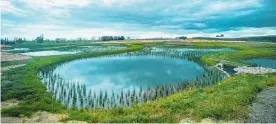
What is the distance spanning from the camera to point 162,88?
30156 mm

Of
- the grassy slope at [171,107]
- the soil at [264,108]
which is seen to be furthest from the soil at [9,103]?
the soil at [264,108]

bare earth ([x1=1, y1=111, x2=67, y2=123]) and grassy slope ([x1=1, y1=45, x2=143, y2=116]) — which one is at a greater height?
grassy slope ([x1=1, y1=45, x2=143, y2=116])

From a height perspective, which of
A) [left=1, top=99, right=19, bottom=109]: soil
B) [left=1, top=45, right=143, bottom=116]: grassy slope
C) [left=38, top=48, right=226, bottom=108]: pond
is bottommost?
[left=38, top=48, right=226, bottom=108]: pond

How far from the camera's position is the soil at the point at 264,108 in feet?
58.7

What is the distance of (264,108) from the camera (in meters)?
20.2

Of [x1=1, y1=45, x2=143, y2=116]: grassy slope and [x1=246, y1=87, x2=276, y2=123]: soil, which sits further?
[x1=1, y1=45, x2=143, y2=116]: grassy slope

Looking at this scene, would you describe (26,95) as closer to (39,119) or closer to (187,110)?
(39,119)

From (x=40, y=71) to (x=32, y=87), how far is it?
14636 millimetres

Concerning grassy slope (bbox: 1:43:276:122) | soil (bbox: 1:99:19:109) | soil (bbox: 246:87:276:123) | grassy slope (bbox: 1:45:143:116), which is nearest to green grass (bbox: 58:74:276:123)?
grassy slope (bbox: 1:43:276:122)

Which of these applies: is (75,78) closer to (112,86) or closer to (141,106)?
(112,86)

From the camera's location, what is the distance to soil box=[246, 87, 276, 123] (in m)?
17.9

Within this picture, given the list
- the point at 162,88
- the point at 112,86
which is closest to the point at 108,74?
the point at 112,86

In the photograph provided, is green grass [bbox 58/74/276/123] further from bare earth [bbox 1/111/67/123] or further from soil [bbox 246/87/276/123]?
bare earth [bbox 1/111/67/123]

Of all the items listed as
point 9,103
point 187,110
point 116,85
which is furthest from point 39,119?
point 116,85
